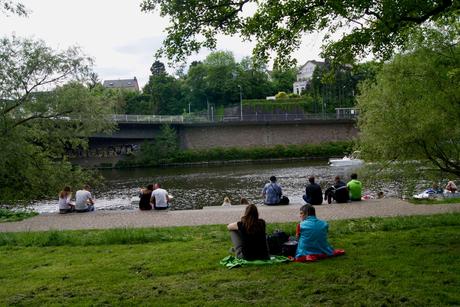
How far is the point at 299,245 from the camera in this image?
9.06m

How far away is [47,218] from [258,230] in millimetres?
12245

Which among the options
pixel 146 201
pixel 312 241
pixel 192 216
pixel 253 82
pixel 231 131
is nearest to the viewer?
pixel 312 241

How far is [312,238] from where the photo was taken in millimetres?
8953

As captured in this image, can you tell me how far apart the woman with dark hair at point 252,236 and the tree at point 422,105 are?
9.05 metres

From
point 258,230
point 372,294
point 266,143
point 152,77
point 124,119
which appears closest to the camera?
point 372,294

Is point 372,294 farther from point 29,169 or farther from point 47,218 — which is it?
point 29,169

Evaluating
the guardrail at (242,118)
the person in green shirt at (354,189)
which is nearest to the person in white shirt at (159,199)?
the person in green shirt at (354,189)

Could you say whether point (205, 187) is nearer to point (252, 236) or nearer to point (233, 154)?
point (233, 154)

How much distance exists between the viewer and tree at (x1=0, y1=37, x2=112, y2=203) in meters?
20.4

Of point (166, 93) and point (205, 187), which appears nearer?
point (205, 187)

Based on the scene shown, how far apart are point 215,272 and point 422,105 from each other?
11456 millimetres

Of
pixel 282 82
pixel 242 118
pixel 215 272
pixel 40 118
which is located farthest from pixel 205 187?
pixel 282 82

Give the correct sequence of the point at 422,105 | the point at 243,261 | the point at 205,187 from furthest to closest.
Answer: the point at 205,187 < the point at 422,105 < the point at 243,261

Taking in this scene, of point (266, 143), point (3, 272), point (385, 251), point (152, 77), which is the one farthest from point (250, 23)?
point (152, 77)
